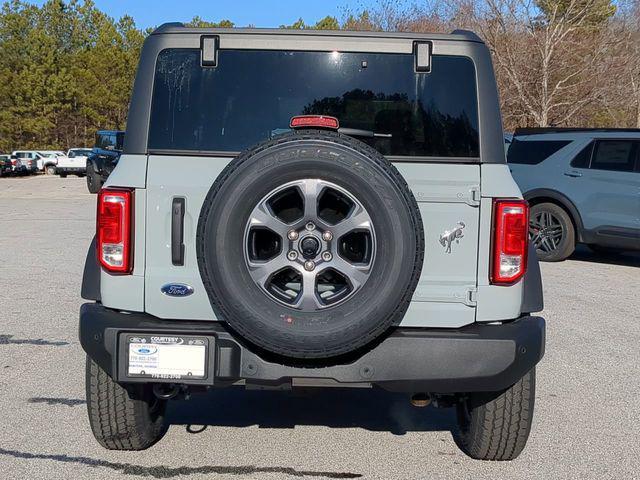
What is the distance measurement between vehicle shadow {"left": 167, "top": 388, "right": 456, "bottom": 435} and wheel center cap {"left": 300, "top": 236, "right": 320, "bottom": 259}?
149cm

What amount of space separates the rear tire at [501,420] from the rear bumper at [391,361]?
0.41m

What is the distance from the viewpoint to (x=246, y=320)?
314 cm

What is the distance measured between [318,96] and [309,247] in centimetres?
81

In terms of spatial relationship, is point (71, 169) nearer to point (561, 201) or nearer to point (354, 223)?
point (561, 201)

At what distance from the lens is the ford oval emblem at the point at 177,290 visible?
3461mm

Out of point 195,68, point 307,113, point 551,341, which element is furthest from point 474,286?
point 551,341

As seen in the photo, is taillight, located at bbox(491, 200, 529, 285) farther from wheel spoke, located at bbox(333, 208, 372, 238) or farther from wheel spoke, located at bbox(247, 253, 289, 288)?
wheel spoke, located at bbox(247, 253, 289, 288)

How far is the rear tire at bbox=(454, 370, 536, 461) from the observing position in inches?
150

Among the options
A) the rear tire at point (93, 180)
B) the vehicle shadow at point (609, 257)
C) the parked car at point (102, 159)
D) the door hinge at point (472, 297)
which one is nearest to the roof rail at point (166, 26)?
the door hinge at point (472, 297)

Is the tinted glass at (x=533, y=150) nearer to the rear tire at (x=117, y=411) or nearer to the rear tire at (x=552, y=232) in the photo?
the rear tire at (x=552, y=232)

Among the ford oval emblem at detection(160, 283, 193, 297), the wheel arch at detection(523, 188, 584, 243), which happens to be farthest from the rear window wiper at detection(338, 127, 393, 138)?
the wheel arch at detection(523, 188, 584, 243)

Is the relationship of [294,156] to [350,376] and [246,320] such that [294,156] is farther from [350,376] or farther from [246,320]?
[350,376]

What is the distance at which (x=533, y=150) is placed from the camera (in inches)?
449

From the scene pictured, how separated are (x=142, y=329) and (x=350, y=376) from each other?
35.2 inches
